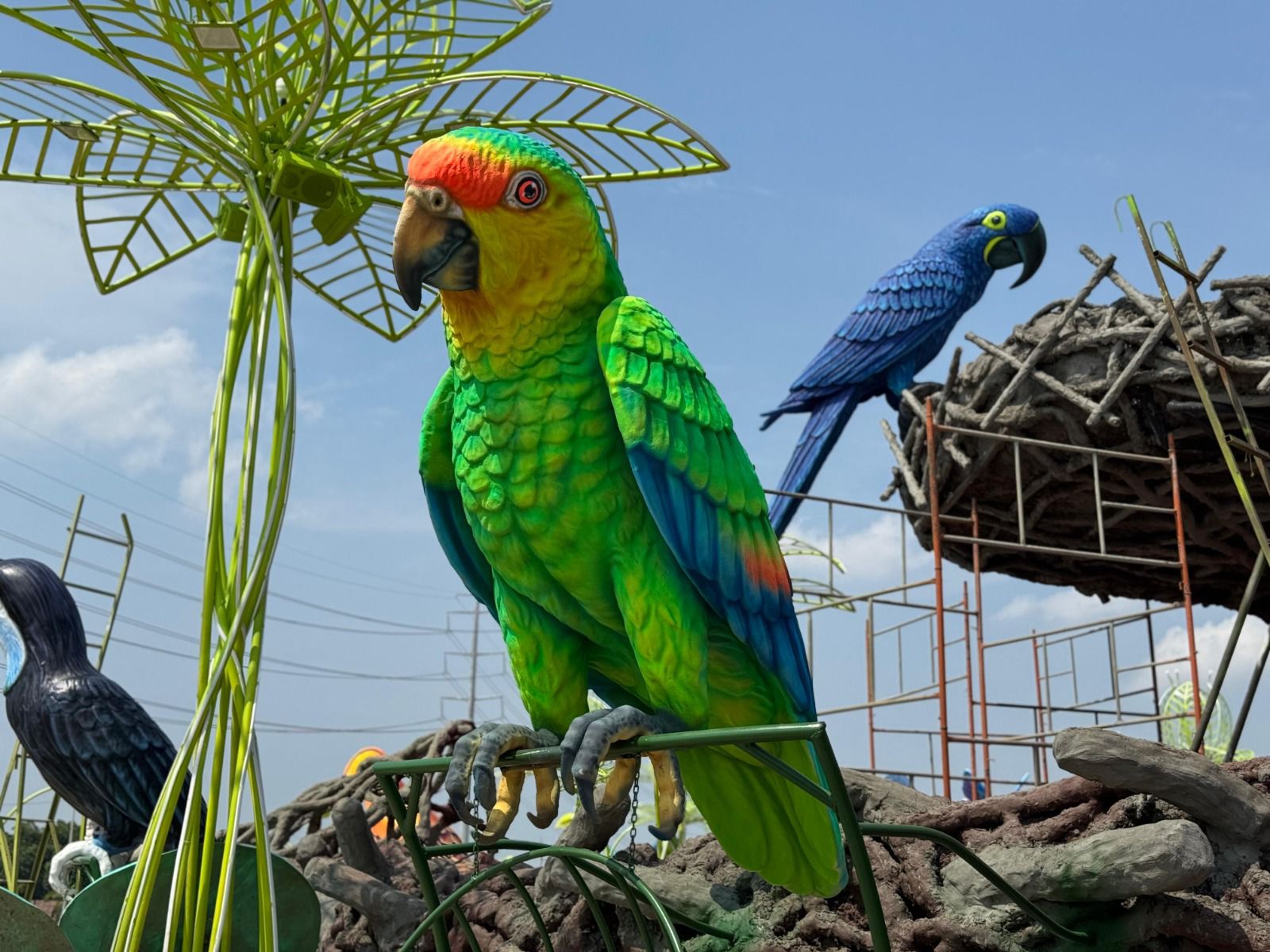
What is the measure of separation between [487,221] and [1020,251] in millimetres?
4960

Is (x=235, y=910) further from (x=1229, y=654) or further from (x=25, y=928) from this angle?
(x=1229, y=654)

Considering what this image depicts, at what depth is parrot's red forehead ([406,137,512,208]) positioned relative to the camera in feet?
6.50

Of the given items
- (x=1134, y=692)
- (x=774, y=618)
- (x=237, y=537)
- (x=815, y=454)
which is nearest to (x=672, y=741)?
(x=774, y=618)

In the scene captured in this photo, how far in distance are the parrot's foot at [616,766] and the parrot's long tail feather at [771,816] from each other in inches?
7.4

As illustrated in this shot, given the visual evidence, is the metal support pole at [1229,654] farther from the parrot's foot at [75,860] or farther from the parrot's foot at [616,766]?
the parrot's foot at [75,860]

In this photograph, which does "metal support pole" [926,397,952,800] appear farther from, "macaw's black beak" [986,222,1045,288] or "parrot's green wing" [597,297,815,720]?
Result: "parrot's green wing" [597,297,815,720]

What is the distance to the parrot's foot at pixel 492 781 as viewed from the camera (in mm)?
1969

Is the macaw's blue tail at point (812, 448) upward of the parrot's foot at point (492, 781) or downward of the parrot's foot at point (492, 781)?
upward

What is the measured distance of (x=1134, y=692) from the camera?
21.2ft

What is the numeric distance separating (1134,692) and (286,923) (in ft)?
17.4

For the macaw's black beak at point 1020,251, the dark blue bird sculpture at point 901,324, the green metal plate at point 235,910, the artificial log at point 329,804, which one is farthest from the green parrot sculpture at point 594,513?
the macaw's black beak at point 1020,251

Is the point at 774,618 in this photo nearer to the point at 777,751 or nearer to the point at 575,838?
the point at 777,751

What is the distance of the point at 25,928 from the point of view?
2.07 m

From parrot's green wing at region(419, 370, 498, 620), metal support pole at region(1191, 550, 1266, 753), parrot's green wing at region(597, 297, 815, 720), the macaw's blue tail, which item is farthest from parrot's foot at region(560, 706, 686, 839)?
the macaw's blue tail
